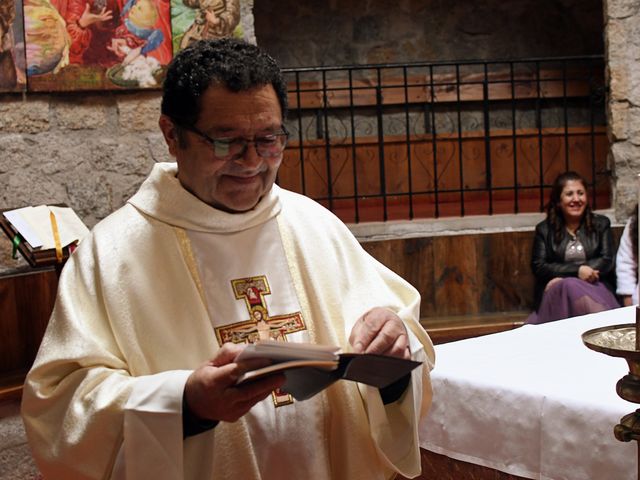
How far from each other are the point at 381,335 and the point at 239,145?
44cm

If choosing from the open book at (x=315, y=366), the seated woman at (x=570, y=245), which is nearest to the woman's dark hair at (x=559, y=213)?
the seated woman at (x=570, y=245)

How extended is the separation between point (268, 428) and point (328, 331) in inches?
9.3

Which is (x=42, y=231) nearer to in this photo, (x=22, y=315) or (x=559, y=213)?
(x=22, y=315)

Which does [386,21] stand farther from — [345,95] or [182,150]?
[182,150]

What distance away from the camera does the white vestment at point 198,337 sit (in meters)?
1.57

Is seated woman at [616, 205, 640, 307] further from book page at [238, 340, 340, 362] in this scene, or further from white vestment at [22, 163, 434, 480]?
book page at [238, 340, 340, 362]

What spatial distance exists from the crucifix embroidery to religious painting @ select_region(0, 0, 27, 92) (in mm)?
3138

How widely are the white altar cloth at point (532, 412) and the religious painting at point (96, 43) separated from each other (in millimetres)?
2870

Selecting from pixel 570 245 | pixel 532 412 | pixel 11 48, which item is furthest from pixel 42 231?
pixel 570 245

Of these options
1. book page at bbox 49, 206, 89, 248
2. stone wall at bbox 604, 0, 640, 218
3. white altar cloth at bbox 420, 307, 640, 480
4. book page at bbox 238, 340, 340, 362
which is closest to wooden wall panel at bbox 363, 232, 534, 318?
stone wall at bbox 604, 0, 640, 218

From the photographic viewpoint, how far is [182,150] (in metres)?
1.79

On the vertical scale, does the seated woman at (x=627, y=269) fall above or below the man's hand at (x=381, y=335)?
below

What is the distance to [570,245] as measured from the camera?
554 centimetres

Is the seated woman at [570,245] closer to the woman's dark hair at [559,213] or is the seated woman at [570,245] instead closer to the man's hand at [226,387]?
the woman's dark hair at [559,213]
